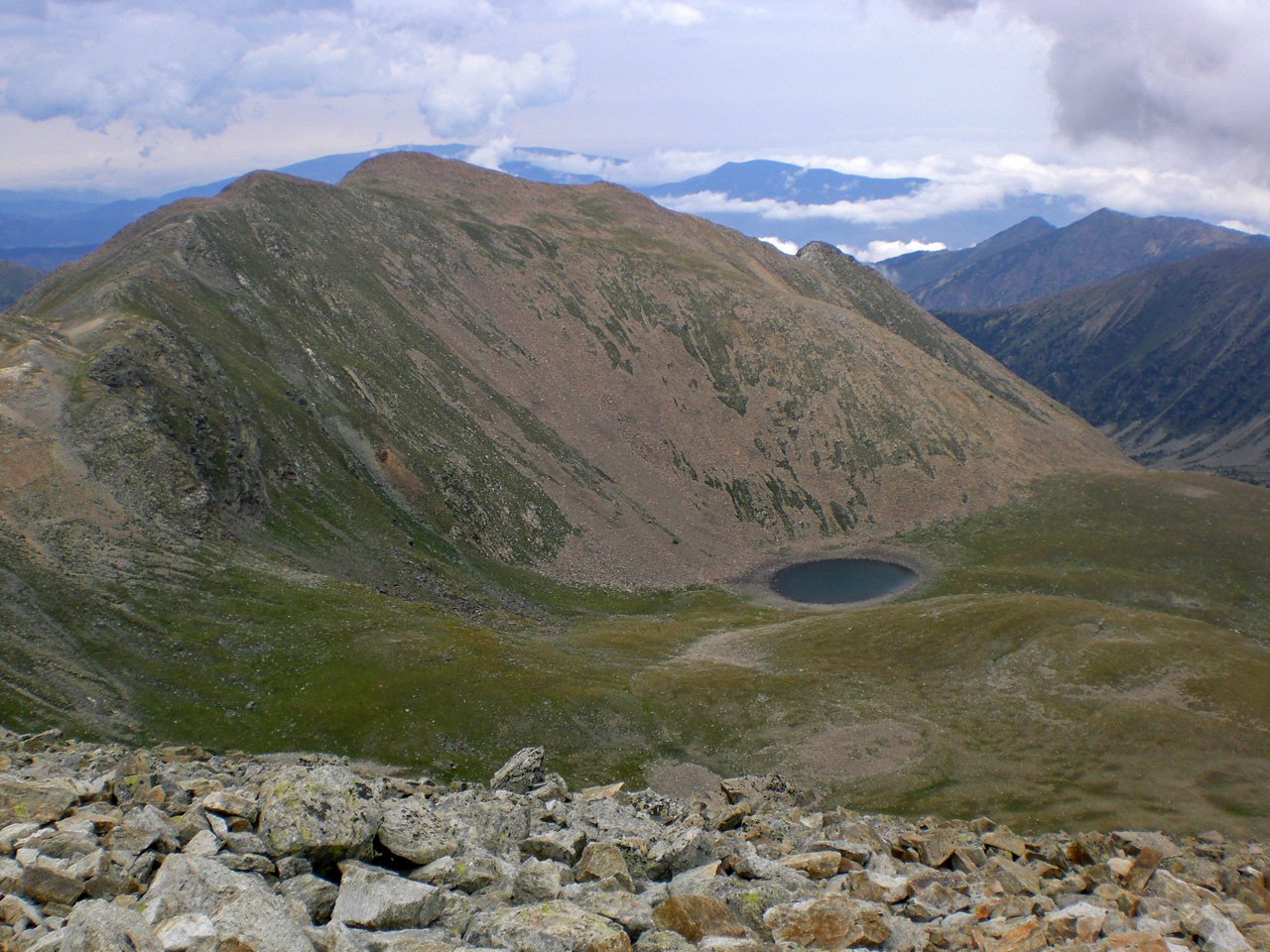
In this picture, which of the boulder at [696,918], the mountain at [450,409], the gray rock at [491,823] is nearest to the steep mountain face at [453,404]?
the mountain at [450,409]

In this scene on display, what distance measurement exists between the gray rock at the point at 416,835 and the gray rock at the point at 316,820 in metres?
0.38

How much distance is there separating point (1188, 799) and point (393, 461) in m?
92.4

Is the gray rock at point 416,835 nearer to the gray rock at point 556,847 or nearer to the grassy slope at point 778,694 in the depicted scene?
the gray rock at point 556,847

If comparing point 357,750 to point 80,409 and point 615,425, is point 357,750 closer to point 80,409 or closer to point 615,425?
point 80,409

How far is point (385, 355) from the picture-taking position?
133 meters

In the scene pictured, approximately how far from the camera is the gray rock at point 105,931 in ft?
46.7

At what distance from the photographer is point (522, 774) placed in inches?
1410

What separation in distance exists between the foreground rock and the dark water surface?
9305 centimetres

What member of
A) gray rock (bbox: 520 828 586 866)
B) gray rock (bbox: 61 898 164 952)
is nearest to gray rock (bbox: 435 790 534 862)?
gray rock (bbox: 520 828 586 866)

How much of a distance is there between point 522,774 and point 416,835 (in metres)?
14.7

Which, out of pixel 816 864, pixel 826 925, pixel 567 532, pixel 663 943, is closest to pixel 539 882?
pixel 663 943

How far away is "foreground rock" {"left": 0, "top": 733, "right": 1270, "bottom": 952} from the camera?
16.2 meters

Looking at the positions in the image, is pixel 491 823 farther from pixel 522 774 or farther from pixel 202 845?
pixel 522 774

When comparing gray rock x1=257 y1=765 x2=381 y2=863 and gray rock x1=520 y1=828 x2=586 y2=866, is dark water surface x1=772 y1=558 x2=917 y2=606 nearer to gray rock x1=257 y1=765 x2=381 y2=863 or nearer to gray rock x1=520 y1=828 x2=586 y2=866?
gray rock x1=520 y1=828 x2=586 y2=866
